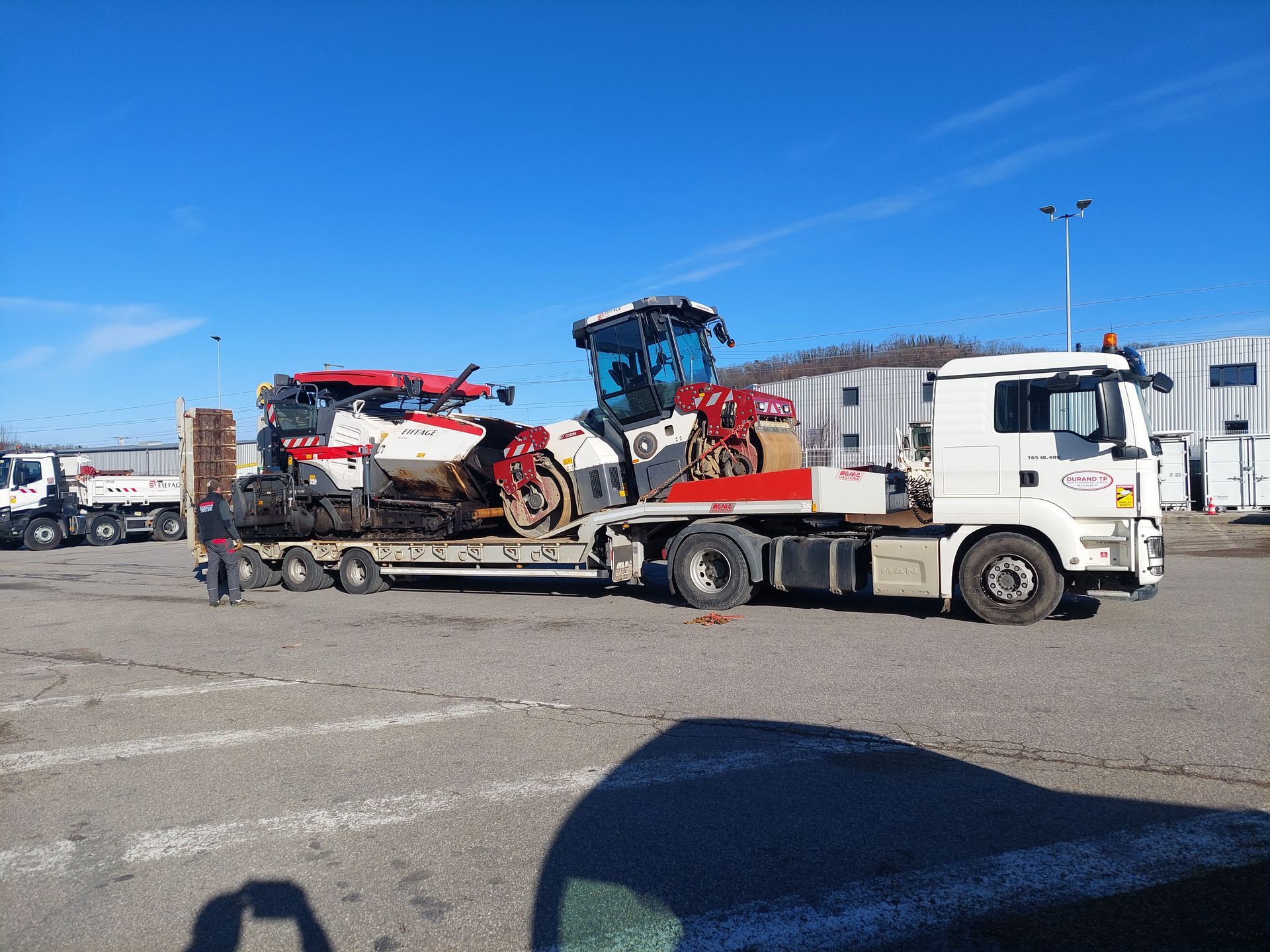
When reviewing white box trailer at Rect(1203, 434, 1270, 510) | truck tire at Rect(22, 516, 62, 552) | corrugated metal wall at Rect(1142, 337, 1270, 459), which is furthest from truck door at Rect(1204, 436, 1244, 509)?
truck tire at Rect(22, 516, 62, 552)

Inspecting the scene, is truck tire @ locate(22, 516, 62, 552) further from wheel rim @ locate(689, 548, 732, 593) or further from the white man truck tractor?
wheel rim @ locate(689, 548, 732, 593)

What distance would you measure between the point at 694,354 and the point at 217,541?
7008 millimetres

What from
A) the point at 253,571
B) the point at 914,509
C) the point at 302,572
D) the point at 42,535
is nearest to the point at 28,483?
the point at 42,535

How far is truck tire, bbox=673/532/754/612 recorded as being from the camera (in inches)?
412

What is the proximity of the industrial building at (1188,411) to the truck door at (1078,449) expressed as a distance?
45.2 ft

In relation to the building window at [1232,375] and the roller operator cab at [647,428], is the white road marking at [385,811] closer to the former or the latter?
the roller operator cab at [647,428]

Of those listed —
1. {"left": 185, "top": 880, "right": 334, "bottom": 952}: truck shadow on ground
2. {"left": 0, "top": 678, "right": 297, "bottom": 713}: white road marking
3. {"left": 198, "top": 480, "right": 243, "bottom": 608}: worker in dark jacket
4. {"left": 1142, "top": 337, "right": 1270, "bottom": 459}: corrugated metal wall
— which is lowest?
{"left": 185, "top": 880, "right": 334, "bottom": 952}: truck shadow on ground

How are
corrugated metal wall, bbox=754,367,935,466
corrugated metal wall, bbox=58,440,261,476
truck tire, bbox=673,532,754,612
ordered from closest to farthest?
truck tire, bbox=673,532,754,612 < corrugated metal wall, bbox=754,367,935,466 < corrugated metal wall, bbox=58,440,261,476

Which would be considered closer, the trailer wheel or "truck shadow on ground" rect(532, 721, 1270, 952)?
"truck shadow on ground" rect(532, 721, 1270, 952)

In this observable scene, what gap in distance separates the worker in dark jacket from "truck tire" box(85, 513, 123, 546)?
18.2 meters

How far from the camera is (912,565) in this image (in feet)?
31.1

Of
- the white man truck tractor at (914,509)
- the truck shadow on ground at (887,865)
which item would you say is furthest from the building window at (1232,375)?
the truck shadow on ground at (887,865)

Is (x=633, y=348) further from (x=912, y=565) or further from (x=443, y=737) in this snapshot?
(x=443, y=737)

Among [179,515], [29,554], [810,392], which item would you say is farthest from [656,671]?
[810,392]
